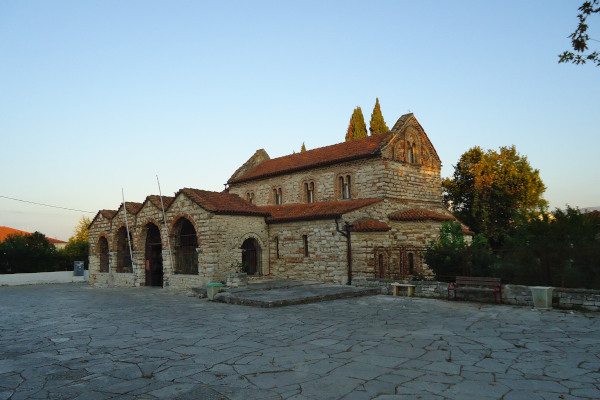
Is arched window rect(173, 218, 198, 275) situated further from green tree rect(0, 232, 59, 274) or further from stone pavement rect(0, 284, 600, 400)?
green tree rect(0, 232, 59, 274)

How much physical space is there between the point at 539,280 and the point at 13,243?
38.6 metres

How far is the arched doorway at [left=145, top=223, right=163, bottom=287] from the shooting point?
2339 cm

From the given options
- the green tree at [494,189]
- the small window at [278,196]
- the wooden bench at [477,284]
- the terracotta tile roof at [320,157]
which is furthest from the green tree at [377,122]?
the wooden bench at [477,284]

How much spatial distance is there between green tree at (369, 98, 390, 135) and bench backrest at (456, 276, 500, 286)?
33034 millimetres

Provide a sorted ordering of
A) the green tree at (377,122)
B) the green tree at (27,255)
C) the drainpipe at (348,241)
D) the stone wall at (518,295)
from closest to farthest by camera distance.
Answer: the stone wall at (518,295) → the drainpipe at (348,241) → the green tree at (27,255) → the green tree at (377,122)

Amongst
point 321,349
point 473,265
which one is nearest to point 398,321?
point 321,349

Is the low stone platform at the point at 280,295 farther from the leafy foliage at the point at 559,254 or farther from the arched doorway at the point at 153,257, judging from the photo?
the arched doorway at the point at 153,257

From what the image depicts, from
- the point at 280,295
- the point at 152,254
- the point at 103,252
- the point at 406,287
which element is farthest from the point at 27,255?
the point at 406,287

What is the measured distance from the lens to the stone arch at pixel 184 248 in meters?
20.6

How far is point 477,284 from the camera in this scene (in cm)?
1294

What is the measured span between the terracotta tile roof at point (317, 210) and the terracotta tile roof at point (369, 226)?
2.50ft

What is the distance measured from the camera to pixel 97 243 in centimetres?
2711

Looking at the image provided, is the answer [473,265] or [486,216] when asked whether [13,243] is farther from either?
[486,216]

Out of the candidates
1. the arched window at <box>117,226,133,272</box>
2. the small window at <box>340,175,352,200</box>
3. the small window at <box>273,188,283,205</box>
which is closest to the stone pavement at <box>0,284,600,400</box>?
the small window at <box>340,175,352,200</box>
